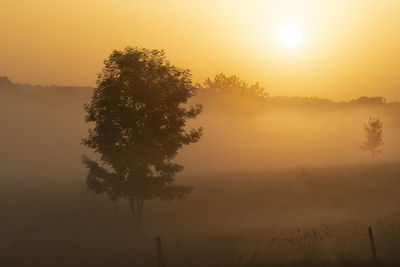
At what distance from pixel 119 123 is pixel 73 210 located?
44.6ft

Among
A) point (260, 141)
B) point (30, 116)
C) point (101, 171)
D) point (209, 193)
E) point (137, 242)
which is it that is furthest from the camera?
point (30, 116)

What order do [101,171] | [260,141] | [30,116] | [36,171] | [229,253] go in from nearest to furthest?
[229,253], [101,171], [36,171], [260,141], [30,116]

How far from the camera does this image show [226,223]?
3178cm

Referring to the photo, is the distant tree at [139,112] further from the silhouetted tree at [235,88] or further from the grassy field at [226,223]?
the silhouetted tree at [235,88]

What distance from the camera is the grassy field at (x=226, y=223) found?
18469 mm

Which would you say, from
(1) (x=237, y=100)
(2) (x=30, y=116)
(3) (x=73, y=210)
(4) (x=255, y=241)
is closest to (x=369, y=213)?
(4) (x=255, y=241)

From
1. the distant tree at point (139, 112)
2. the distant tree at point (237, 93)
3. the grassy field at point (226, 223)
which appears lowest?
the grassy field at point (226, 223)

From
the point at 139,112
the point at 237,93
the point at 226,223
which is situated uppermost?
the point at 237,93

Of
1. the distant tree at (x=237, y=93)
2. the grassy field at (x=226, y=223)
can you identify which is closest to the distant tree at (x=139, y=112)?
the grassy field at (x=226, y=223)

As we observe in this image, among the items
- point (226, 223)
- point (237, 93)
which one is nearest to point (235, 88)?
point (237, 93)

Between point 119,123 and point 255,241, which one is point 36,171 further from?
point 255,241

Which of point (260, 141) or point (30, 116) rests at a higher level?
point (30, 116)

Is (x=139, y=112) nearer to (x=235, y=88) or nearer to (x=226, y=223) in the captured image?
(x=226, y=223)

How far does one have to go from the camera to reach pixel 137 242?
25.5 meters
